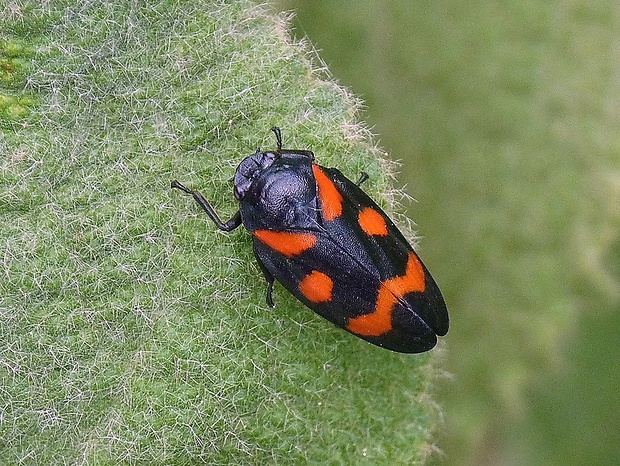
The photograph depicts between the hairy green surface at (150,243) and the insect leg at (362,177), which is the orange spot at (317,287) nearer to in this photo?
the hairy green surface at (150,243)

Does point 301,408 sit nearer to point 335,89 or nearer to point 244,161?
point 244,161

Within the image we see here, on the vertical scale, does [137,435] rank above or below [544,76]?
below

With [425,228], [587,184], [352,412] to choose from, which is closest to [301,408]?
[352,412]

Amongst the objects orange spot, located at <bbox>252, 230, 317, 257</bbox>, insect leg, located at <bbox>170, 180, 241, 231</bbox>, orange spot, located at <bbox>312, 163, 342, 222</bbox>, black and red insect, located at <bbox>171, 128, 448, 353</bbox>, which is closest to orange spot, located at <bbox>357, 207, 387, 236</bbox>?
black and red insect, located at <bbox>171, 128, 448, 353</bbox>

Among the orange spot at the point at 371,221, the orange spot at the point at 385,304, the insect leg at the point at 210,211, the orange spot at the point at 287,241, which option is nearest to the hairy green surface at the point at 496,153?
the orange spot at the point at 385,304

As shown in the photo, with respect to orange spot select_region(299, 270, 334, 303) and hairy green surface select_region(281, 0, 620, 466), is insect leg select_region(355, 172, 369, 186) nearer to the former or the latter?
orange spot select_region(299, 270, 334, 303)

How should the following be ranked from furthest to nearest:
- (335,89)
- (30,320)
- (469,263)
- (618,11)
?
1. (469,263)
2. (618,11)
3. (335,89)
4. (30,320)
